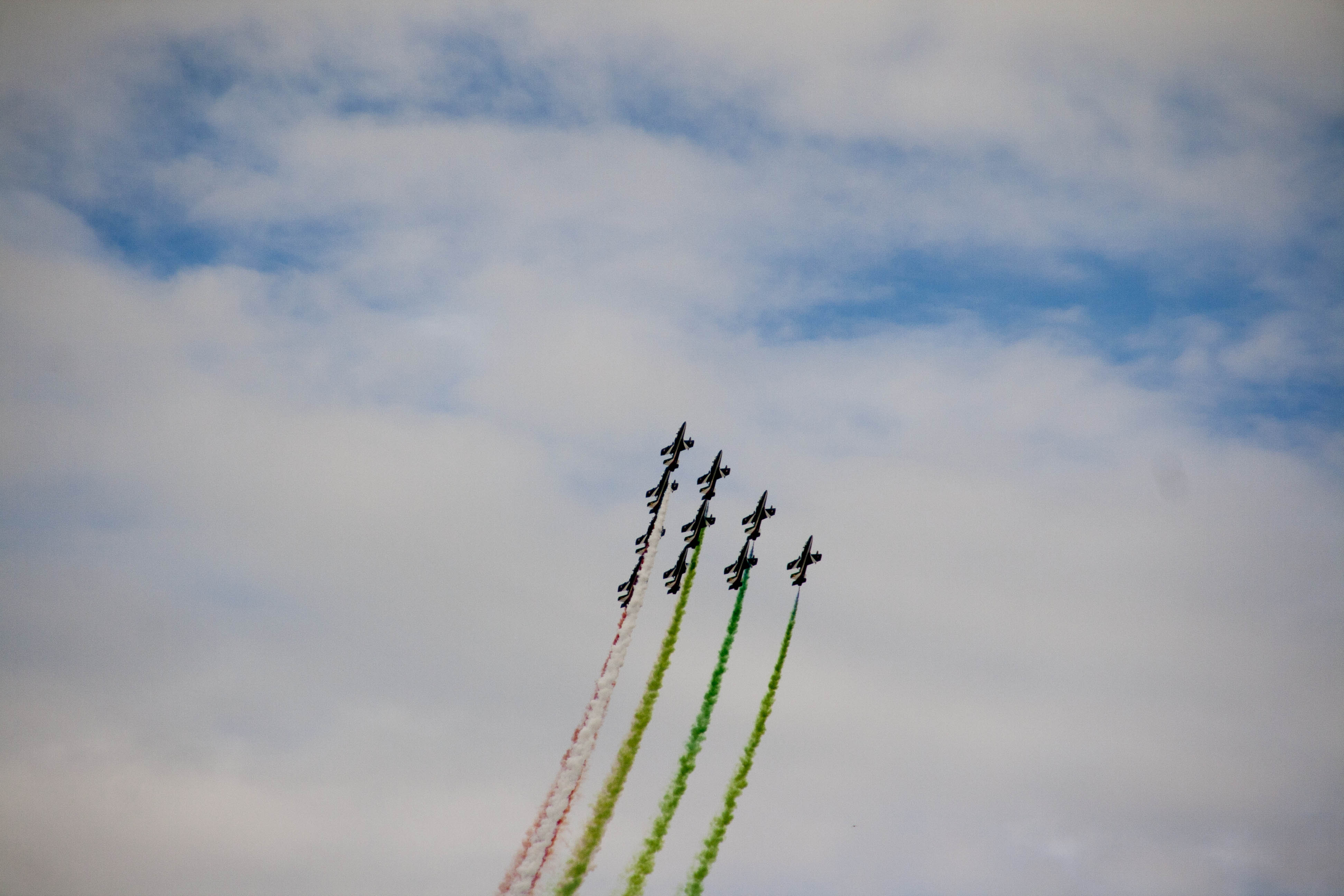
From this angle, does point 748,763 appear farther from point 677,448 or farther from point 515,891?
point 677,448

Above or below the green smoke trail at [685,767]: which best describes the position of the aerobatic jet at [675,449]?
above

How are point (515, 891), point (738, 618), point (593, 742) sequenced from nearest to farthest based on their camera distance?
point (515, 891) < point (593, 742) < point (738, 618)

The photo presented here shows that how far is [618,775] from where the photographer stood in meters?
75.3

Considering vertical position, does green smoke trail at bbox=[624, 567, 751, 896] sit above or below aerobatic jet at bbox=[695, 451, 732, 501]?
below

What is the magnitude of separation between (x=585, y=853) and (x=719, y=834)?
35.8 feet

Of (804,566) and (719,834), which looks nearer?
(719,834)

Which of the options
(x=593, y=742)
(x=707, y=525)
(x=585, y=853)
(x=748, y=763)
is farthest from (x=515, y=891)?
(x=707, y=525)

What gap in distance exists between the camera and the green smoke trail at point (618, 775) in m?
72.1

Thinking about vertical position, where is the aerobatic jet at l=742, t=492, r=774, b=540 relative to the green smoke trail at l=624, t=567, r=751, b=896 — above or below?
above

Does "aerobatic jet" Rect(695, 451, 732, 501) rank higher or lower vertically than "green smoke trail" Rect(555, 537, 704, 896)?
higher

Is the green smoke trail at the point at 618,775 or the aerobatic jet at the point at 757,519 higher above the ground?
the aerobatic jet at the point at 757,519

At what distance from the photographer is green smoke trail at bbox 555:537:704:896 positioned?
72.1 m

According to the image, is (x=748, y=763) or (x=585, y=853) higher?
(x=748, y=763)

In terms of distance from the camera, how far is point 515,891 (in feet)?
233
